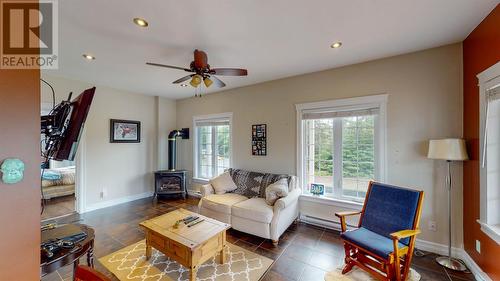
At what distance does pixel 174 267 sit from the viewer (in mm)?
2346

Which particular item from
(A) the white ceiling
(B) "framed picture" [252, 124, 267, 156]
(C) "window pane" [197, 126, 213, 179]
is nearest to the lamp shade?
(A) the white ceiling

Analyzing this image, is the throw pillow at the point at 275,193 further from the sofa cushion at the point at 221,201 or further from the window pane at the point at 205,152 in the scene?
the window pane at the point at 205,152

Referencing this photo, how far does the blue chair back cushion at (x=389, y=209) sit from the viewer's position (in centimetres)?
220

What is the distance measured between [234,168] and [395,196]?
3036mm

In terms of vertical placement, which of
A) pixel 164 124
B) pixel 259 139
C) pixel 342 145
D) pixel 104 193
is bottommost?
pixel 104 193

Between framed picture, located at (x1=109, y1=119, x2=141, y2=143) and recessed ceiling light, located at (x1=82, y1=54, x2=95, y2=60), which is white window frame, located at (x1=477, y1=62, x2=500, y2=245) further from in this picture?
framed picture, located at (x1=109, y1=119, x2=141, y2=143)

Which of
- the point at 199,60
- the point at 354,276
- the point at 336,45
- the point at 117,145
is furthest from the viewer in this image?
the point at 117,145

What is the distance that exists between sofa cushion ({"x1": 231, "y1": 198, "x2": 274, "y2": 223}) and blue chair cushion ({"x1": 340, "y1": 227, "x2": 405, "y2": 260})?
1048mm

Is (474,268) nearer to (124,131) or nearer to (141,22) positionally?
(141,22)

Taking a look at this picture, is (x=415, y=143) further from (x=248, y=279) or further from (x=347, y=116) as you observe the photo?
(x=248, y=279)

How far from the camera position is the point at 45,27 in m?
2.07

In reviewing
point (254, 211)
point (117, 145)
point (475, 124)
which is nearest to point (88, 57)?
point (117, 145)

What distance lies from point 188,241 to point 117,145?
3728 mm

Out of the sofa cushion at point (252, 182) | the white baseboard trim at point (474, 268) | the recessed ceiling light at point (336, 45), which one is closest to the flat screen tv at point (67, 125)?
the recessed ceiling light at point (336, 45)
